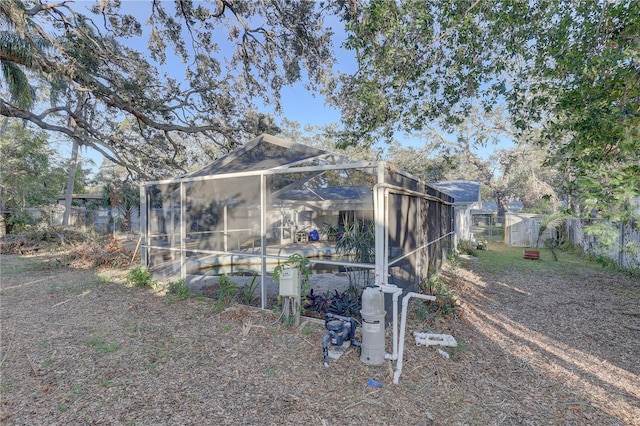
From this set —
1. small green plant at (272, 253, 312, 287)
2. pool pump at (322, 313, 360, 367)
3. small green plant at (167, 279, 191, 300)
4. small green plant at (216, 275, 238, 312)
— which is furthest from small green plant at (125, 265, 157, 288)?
pool pump at (322, 313, 360, 367)

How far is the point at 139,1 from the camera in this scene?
291 inches

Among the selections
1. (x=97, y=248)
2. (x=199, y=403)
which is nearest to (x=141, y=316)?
(x=199, y=403)

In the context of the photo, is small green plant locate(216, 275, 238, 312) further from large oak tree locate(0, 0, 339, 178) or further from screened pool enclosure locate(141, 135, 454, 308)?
large oak tree locate(0, 0, 339, 178)

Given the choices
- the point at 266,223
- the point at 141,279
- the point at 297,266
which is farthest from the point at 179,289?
the point at 297,266

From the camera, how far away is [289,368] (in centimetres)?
347

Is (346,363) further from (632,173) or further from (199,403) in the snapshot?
(632,173)

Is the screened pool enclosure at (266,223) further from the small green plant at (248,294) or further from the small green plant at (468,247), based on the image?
the small green plant at (468,247)

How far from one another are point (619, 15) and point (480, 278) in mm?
5815

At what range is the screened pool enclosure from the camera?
14.8 ft

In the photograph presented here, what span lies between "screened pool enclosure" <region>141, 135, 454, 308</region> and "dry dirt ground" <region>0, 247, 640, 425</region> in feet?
3.08

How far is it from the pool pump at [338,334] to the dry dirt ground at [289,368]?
144 mm

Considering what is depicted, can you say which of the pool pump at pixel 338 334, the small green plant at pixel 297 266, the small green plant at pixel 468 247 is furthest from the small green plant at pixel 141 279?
the small green plant at pixel 468 247

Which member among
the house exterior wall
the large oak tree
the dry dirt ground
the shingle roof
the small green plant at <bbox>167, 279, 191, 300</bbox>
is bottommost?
the dry dirt ground

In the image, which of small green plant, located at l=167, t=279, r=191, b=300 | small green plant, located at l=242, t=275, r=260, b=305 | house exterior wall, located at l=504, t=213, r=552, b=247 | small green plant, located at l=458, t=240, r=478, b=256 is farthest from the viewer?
house exterior wall, located at l=504, t=213, r=552, b=247
